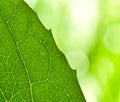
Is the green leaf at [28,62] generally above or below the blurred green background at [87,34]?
above

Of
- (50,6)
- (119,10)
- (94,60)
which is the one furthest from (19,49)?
(50,6)

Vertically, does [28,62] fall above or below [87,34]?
above

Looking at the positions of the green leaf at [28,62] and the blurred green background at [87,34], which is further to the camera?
the blurred green background at [87,34]

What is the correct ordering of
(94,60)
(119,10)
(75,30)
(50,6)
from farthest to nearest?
(75,30)
(50,6)
(119,10)
(94,60)

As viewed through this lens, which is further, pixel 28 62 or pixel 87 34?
pixel 87 34

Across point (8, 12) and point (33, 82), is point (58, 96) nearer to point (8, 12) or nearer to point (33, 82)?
point (33, 82)
